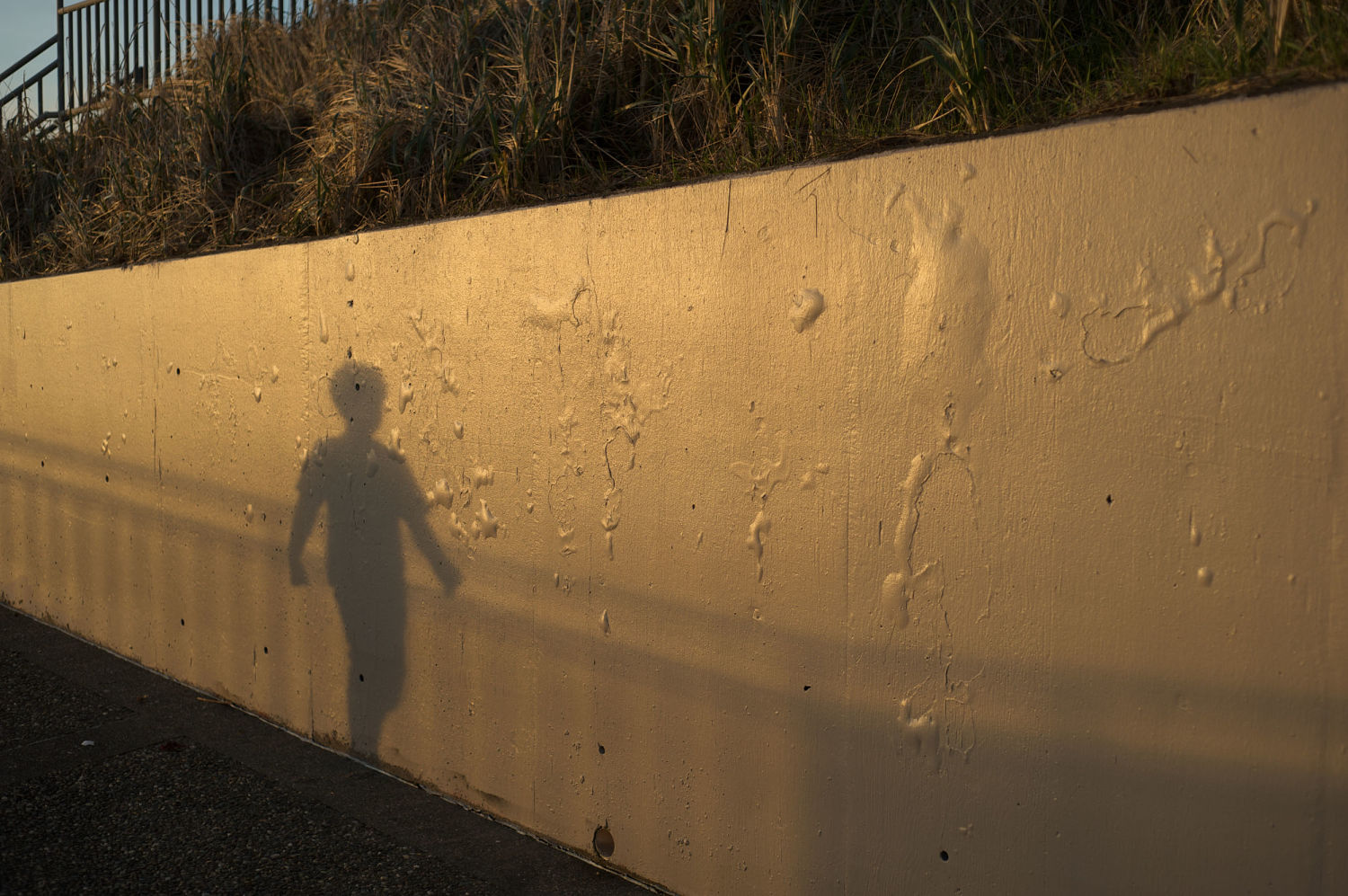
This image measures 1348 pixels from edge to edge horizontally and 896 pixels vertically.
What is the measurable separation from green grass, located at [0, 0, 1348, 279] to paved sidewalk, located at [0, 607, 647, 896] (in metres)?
2.17

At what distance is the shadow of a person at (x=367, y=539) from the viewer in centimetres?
416

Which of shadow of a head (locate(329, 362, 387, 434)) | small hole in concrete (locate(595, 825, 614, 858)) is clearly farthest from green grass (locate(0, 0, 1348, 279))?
small hole in concrete (locate(595, 825, 614, 858))

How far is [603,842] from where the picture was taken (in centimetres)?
342

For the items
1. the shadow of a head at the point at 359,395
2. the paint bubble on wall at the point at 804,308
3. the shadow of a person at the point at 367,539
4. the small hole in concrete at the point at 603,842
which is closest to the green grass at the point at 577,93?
the paint bubble on wall at the point at 804,308

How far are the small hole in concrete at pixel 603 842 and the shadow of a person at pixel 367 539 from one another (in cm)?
112

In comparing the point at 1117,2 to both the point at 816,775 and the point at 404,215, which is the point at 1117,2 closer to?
the point at 816,775

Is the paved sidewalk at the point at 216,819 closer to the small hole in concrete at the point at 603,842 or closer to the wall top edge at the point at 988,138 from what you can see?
the small hole in concrete at the point at 603,842

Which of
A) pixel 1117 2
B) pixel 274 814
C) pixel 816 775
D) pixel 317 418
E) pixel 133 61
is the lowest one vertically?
pixel 274 814

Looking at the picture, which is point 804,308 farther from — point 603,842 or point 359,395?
point 359,395

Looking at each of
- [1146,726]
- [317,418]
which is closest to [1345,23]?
[1146,726]

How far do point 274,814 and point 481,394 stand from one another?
65.4 inches

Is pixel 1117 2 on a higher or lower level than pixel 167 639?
higher

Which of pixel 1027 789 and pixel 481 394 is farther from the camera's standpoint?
pixel 481 394

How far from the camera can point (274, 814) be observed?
12.7ft
